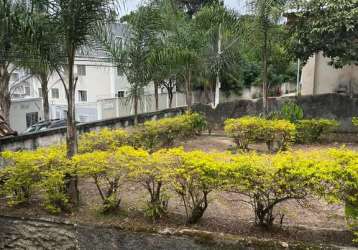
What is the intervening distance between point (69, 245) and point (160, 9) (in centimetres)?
615

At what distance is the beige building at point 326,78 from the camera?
39.3ft

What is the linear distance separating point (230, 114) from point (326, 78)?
374 centimetres

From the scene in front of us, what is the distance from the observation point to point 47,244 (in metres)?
4.73

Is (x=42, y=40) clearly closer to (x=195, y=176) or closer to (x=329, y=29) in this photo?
(x=195, y=176)

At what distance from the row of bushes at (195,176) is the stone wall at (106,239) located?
291 millimetres

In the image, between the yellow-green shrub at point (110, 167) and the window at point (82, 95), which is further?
the window at point (82, 95)

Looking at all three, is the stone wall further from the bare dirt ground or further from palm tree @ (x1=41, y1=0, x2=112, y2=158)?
palm tree @ (x1=41, y1=0, x2=112, y2=158)

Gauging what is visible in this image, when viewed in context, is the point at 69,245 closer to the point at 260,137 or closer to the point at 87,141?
the point at 87,141

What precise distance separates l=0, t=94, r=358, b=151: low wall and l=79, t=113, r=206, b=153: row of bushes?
1.09 m

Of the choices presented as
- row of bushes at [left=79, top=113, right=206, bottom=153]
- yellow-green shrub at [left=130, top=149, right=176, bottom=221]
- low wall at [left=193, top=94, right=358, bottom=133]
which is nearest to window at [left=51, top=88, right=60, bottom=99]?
low wall at [left=193, top=94, right=358, bottom=133]

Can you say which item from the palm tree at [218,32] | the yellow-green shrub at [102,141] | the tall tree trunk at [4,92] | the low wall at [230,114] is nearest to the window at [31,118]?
the tall tree trunk at [4,92]

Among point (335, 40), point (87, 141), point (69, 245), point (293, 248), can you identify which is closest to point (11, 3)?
point (87, 141)

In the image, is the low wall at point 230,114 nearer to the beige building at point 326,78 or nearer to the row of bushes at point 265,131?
the beige building at point 326,78

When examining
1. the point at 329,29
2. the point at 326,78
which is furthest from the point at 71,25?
the point at 326,78
